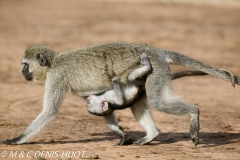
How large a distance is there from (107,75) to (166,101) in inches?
41.1

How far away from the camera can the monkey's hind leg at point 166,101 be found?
9.01 m

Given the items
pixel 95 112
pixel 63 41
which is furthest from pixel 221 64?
pixel 95 112

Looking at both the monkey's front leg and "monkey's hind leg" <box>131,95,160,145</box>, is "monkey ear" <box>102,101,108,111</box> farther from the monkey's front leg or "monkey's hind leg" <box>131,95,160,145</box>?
"monkey's hind leg" <box>131,95,160,145</box>

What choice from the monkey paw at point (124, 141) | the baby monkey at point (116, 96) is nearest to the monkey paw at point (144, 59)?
the baby monkey at point (116, 96)

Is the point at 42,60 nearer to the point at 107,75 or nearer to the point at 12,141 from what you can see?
the point at 107,75

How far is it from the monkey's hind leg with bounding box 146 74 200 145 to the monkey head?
1.74 meters

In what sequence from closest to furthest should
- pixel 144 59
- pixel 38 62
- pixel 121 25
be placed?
pixel 144 59 < pixel 38 62 < pixel 121 25

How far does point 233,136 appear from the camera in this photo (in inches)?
399

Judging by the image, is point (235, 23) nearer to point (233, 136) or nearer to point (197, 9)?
point (197, 9)

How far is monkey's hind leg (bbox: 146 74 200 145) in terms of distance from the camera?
29.6 ft

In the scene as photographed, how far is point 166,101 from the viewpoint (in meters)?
9.05

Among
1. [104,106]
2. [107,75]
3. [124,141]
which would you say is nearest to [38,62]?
[107,75]

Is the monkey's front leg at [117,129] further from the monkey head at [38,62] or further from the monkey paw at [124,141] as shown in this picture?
the monkey head at [38,62]

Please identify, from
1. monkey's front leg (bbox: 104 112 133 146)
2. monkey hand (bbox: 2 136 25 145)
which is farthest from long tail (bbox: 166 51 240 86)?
monkey hand (bbox: 2 136 25 145)
